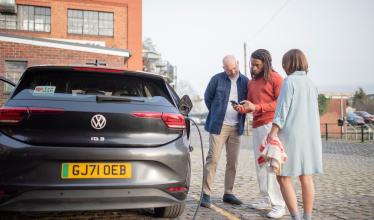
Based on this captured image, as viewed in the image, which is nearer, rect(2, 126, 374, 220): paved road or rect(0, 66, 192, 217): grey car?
rect(0, 66, 192, 217): grey car

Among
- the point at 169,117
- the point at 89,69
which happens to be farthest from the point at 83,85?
the point at 169,117

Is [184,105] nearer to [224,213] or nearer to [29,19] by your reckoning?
[224,213]

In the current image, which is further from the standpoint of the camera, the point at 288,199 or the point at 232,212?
the point at 232,212

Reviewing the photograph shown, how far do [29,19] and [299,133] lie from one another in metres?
29.5

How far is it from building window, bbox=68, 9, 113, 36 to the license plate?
93.6 ft

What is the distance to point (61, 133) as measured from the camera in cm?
319

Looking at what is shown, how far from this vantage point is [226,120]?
5184mm

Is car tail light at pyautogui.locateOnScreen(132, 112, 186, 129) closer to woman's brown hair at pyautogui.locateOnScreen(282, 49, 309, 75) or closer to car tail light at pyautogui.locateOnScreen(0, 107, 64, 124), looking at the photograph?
car tail light at pyautogui.locateOnScreen(0, 107, 64, 124)

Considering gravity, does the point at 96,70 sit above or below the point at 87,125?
above

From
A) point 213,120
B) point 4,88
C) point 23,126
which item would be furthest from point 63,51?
point 23,126

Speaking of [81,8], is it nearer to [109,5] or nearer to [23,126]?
[109,5]

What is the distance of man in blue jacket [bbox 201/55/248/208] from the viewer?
16.9ft

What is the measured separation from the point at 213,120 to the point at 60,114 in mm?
2438

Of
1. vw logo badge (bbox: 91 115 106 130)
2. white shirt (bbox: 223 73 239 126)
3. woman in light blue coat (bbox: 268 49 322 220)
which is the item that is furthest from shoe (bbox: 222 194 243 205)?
vw logo badge (bbox: 91 115 106 130)
